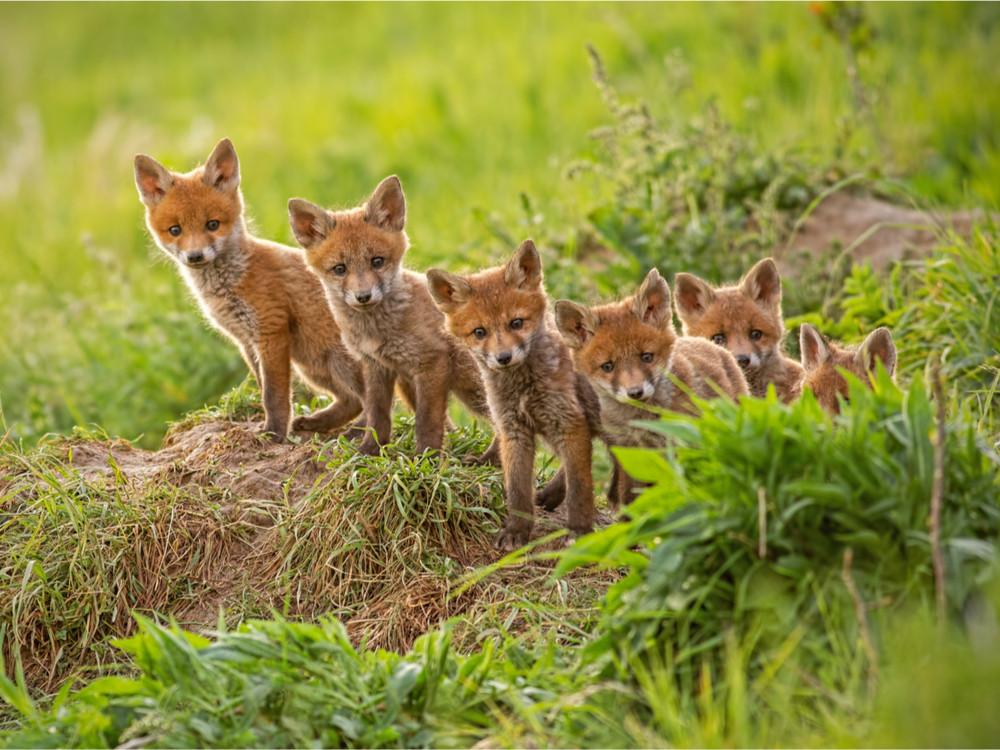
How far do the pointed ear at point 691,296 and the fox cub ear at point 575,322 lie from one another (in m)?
1.27

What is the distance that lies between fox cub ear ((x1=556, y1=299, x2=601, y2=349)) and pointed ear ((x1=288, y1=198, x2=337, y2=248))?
133cm

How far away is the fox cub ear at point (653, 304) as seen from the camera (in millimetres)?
4473

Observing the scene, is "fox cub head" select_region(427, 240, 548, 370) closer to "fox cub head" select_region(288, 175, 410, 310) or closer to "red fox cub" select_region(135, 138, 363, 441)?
"fox cub head" select_region(288, 175, 410, 310)

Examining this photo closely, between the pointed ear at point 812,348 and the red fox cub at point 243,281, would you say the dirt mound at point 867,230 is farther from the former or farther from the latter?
the red fox cub at point 243,281

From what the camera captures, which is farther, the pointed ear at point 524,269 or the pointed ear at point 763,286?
the pointed ear at point 763,286

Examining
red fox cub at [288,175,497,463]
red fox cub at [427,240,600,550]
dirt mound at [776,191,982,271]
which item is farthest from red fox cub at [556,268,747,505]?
dirt mound at [776,191,982,271]

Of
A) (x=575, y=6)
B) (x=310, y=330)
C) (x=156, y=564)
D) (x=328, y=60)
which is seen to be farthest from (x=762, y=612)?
(x=328, y=60)

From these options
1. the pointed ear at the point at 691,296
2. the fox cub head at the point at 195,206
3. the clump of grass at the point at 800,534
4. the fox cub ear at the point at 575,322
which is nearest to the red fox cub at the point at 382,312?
the fox cub head at the point at 195,206

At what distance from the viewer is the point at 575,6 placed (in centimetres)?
1449

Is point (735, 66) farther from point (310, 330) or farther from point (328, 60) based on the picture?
point (328, 60)

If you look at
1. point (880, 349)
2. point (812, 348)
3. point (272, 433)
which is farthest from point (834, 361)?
point (272, 433)

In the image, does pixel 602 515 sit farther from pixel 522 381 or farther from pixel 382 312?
pixel 382 312

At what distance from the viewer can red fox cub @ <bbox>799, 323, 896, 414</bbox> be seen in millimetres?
4234

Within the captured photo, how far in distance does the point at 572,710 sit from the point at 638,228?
4528mm
